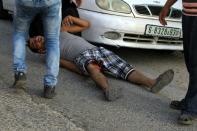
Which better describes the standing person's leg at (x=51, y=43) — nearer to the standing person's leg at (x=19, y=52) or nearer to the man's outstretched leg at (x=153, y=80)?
the standing person's leg at (x=19, y=52)

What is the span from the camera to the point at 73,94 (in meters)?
5.58

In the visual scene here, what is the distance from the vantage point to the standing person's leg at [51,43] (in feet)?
16.9

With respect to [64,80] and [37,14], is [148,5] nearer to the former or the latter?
[64,80]

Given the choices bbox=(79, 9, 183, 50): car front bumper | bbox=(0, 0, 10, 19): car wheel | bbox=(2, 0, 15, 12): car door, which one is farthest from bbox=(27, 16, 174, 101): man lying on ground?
bbox=(0, 0, 10, 19): car wheel

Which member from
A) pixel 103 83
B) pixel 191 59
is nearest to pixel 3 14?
pixel 103 83

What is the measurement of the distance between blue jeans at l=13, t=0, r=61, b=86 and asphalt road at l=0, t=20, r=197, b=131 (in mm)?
311

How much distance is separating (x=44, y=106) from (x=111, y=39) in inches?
82.4

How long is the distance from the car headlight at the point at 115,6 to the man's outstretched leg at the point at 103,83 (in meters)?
1.14

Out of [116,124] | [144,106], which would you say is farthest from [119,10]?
[116,124]

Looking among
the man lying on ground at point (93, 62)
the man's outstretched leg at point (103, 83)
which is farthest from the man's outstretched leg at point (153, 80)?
the man's outstretched leg at point (103, 83)

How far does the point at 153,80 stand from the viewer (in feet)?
19.5

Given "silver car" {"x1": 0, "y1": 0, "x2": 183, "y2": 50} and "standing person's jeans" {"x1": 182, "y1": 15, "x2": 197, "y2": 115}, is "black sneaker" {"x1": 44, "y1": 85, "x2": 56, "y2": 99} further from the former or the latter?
"silver car" {"x1": 0, "y1": 0, "x2": 183, "y2": 50}

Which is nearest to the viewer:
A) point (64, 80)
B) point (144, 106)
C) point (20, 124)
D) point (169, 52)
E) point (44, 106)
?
point (20, 124)

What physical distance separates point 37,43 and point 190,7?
2.16 metres
